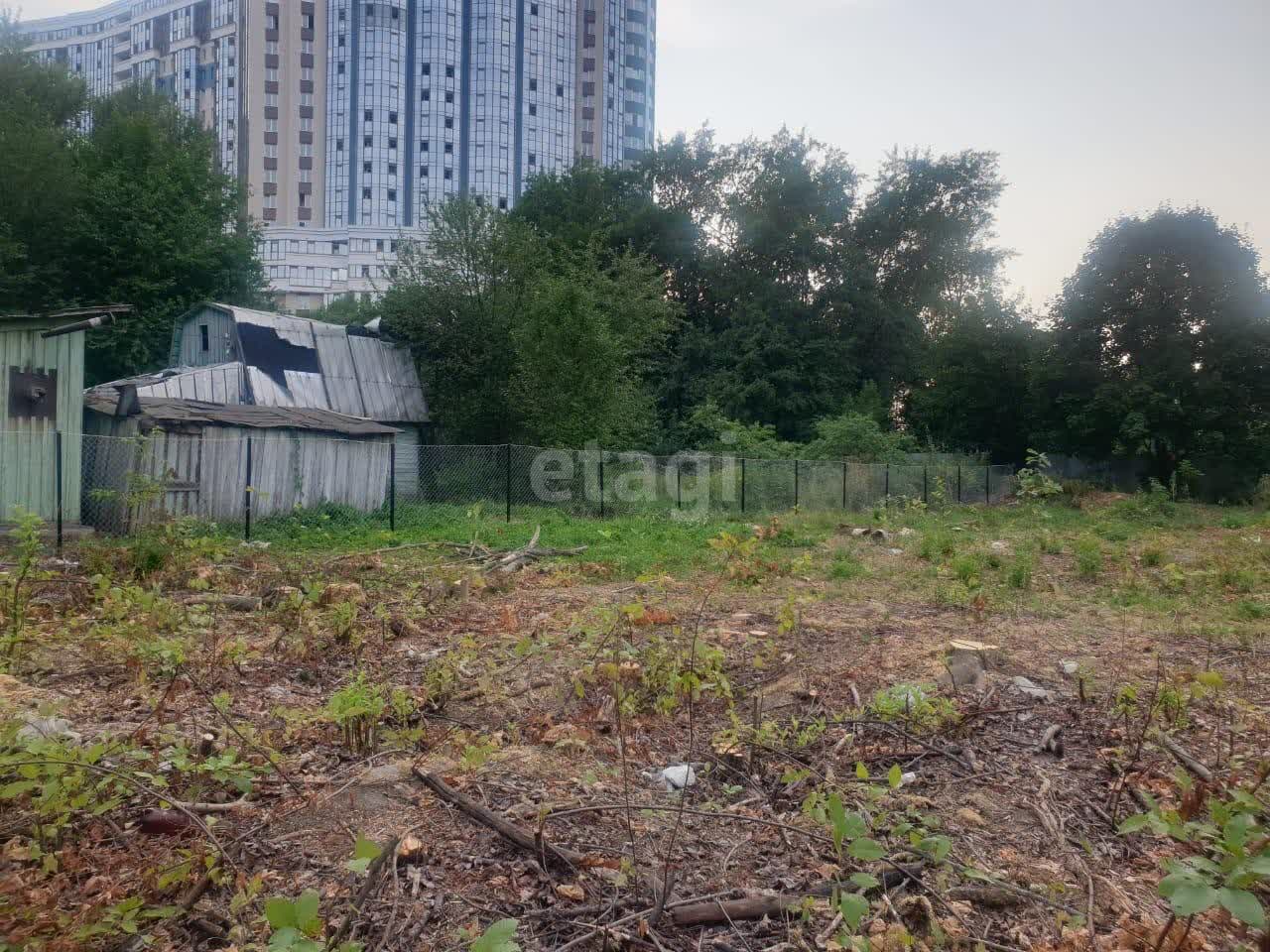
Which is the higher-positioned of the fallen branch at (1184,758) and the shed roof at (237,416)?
the shed roof at (237,416)

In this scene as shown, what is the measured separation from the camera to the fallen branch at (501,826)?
2746 mm

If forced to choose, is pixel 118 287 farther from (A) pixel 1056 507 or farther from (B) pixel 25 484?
(A) pixel 1056 507

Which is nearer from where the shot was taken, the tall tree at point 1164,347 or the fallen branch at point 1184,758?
the fallen branch at point 1184,758

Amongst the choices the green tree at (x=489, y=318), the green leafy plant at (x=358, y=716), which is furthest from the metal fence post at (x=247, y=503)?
the green leafy plant at (x=358, y=716)

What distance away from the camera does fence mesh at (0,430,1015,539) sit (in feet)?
36.7

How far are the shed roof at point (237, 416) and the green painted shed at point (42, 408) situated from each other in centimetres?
121

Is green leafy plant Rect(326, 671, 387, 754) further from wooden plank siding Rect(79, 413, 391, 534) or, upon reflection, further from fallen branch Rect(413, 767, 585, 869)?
wooden plank siding Rect(79, 413, 391, 534)

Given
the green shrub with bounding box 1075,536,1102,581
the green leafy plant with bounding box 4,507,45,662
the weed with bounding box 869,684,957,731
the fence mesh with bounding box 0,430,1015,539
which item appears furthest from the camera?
the fence mesh with bounding box 0,430,1015,539

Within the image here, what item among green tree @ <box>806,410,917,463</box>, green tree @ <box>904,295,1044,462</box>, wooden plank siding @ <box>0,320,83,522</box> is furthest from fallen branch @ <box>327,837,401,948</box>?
green tree @ <box>904,295,1044,462</box>

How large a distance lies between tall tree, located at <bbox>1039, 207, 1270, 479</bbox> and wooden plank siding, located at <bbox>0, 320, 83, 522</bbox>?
75.5 feet

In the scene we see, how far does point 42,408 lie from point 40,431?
1.13 ft

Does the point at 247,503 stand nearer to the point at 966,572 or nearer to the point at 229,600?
the point at 229,600

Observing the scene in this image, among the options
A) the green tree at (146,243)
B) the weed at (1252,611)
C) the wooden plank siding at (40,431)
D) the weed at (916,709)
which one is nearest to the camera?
the weed at (916,709)

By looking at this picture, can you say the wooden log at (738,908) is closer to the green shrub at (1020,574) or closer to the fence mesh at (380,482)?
the green shrub at (1020,574)
